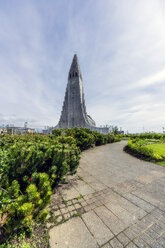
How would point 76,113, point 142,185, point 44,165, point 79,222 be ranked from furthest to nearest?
point 76,113 < point 142,185 < point 44,165 < point 79,222

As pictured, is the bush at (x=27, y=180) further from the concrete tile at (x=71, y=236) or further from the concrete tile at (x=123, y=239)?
the concrete tile at (x=123, y=239)

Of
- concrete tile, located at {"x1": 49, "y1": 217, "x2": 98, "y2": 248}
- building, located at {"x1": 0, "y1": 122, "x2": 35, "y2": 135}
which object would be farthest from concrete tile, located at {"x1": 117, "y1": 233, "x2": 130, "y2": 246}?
building, located at {"x1": 0, "y1": 122, "x2": 35, "y2": 135}

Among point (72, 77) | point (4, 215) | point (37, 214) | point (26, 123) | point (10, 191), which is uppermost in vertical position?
point (72, 77)

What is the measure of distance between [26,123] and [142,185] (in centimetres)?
1647

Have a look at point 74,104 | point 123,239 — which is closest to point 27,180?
point 123,239

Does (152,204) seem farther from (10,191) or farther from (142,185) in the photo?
(10,191)

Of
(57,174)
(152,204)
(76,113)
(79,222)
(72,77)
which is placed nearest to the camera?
(79,222)

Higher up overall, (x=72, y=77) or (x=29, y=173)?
(x=72, y=77)

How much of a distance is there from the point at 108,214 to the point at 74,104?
28673 millimetres

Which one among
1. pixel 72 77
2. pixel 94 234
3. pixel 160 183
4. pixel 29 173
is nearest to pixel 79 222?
pixel 94 234

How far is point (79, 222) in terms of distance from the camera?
78.2 inches

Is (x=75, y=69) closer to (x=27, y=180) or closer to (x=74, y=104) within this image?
(x=74, y=104)

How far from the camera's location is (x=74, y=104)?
2972 centimetres

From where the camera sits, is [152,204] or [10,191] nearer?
[10,191]
